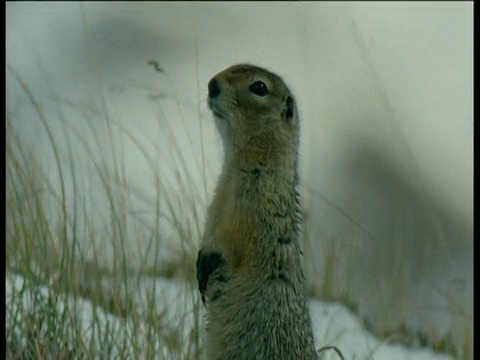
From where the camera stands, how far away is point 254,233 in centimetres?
375

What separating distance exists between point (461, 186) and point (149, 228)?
3.57 metres

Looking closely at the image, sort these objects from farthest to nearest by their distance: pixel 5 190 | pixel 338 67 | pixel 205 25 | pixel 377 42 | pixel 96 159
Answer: pixel 205 25 < pixel 377 42 < pixel 338 67 < pixel 96 159 < pixel 5 190

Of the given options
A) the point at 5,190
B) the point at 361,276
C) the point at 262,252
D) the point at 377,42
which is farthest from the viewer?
the point at 377,42

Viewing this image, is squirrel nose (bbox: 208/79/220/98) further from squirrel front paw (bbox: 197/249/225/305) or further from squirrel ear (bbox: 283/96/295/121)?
squirrel front paw (bbox: 197/249/225/305)

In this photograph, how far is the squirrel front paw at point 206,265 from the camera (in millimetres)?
3742

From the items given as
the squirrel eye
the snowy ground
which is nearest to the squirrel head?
the squirrel eye

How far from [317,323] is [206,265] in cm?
122

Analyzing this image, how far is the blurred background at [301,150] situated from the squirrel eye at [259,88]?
0.21 metres

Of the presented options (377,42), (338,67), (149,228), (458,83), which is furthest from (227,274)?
(377,42)

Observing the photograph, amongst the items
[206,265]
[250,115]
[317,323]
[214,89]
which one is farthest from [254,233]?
[317,323]

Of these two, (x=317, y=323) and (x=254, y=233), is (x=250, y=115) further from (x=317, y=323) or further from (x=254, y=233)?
(x=317, y=323)

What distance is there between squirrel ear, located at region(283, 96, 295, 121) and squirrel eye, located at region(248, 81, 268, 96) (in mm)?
100

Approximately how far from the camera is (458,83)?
725 cm

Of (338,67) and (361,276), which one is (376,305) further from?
(338,67)
